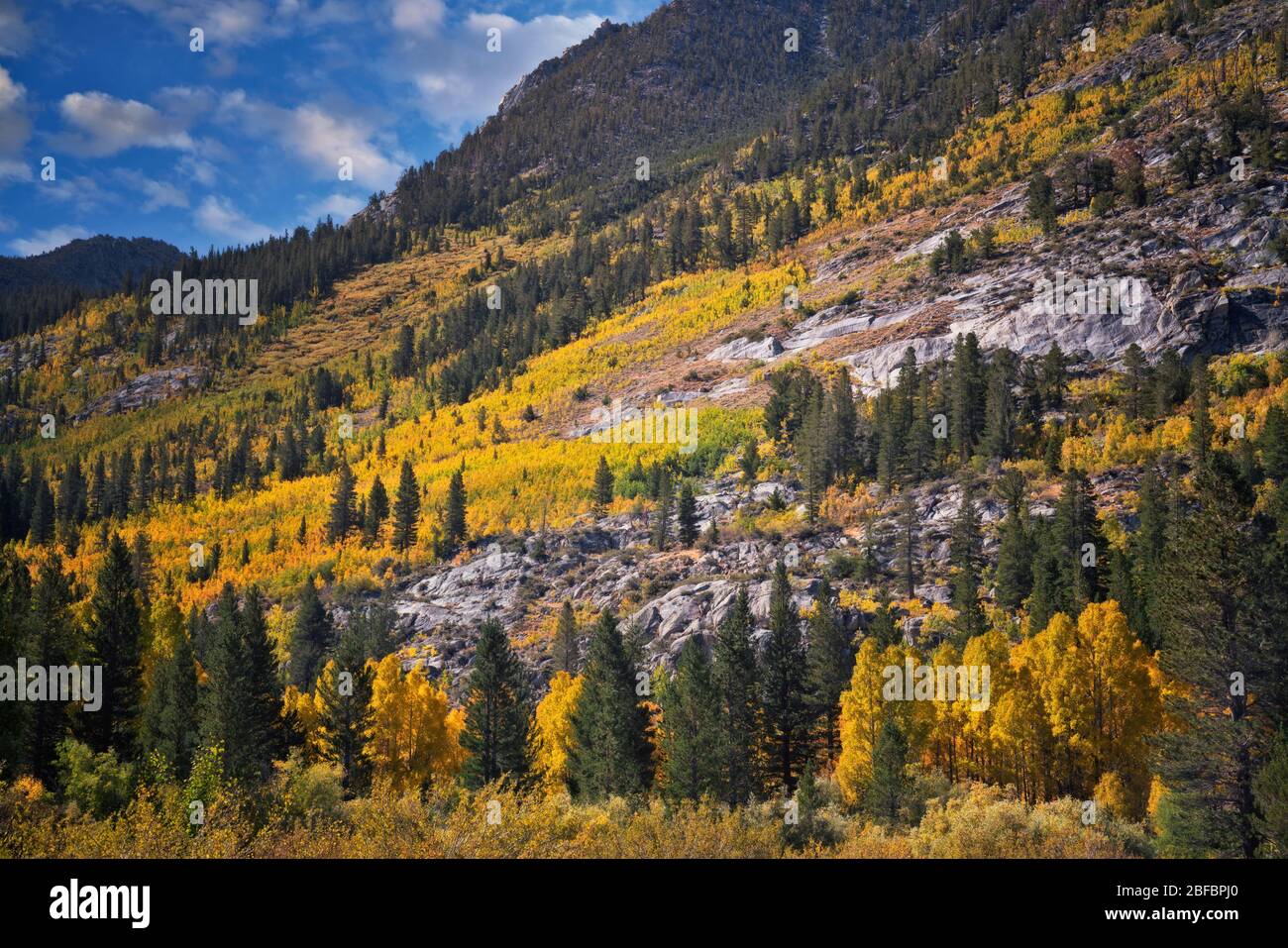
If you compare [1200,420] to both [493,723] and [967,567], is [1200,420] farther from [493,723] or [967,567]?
[493,723]

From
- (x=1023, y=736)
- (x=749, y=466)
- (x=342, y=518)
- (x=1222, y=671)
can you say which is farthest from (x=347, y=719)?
(x=342, y=518)

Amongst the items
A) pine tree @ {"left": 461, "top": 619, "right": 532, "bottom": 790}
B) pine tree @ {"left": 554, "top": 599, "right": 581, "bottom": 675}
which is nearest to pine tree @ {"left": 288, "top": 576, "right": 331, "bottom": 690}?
pine tree @ {"left": 554, "top": 599, "right": 581, "bottom": 675}

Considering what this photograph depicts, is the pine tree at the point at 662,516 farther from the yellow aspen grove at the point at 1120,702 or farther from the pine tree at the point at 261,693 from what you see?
the yellow aspen grove at the point at 1120,702

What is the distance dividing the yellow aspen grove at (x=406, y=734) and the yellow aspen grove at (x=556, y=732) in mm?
4573

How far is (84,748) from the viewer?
2855 cm

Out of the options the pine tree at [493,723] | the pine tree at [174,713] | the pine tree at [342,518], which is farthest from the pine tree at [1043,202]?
the pine tree at [174,713]

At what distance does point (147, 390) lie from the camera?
185 meters

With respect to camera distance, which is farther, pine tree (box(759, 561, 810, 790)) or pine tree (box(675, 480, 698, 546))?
pine tree (box(675, 480, 698, 546))

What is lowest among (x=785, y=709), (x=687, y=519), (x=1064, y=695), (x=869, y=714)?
(x=785, y=709)

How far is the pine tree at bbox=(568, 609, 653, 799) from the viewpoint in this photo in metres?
35.6

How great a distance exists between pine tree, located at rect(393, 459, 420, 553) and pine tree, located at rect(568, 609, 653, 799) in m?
49.4

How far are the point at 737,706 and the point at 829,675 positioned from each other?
6513 millimetres

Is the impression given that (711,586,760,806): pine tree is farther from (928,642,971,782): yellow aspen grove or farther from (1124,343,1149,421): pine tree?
(1124,343,1149,421): pine tree
